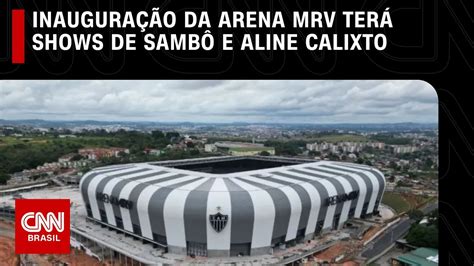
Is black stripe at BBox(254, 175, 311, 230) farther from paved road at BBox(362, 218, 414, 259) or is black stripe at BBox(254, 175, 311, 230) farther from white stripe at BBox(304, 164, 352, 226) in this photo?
white stripe at BBox(304, 164, 352, 226)

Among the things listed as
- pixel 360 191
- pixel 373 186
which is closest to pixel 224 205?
pixel 360 191

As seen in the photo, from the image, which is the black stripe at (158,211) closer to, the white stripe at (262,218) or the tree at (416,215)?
the white stripe at (262,218)

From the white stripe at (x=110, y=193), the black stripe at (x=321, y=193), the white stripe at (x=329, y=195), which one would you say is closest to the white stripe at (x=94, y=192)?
the white stripe at (x=110, y=193)

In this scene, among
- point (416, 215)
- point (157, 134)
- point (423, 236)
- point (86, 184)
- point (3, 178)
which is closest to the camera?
point (423, 236)

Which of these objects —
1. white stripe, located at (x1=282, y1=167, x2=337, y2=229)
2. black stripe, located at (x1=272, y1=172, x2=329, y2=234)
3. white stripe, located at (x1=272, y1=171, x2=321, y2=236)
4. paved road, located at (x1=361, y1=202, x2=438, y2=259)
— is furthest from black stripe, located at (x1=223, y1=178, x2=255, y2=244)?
paved road, located at (x1=361, y1=202, x2=438, y2=259)

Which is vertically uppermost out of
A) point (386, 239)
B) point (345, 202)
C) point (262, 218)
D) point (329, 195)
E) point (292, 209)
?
point (329, 195)

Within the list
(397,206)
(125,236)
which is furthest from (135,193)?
(397,206)

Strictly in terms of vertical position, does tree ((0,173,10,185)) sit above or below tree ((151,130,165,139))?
below

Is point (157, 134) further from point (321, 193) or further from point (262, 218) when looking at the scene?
point (262, 218)
